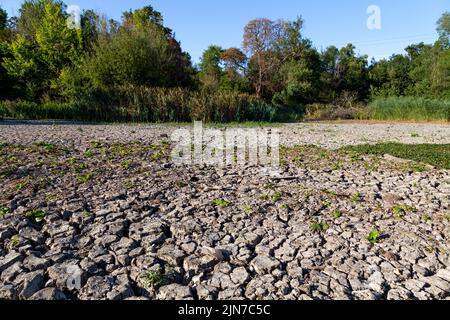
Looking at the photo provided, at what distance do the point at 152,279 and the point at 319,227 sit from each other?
1547mm

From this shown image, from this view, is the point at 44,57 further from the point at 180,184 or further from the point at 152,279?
the point at 152,279

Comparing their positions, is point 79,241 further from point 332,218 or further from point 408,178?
point 408,178

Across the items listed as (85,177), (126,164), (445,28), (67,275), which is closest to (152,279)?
(67,275)

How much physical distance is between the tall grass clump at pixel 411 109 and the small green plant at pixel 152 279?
18155 mm

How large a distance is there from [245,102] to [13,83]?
14.3 m

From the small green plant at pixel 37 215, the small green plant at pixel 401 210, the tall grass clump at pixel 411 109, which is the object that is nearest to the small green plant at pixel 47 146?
the small green plant at pixel 37 215

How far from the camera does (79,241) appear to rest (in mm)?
2584

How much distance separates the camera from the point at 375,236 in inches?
108

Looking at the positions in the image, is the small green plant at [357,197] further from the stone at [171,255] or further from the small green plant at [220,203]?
the stone at [171,255]

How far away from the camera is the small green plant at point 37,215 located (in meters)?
2.92

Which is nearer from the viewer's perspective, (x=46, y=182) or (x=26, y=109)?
(x=46, y=182)

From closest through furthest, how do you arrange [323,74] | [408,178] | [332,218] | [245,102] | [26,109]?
1. [332,218]
2. [408,178]
3. [26,109]
4. [245,102]
5. [323,74]

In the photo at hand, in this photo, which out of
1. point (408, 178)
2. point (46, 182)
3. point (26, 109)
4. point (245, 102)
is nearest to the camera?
point (46, 182)

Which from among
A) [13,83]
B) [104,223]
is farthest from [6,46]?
[104,223]
